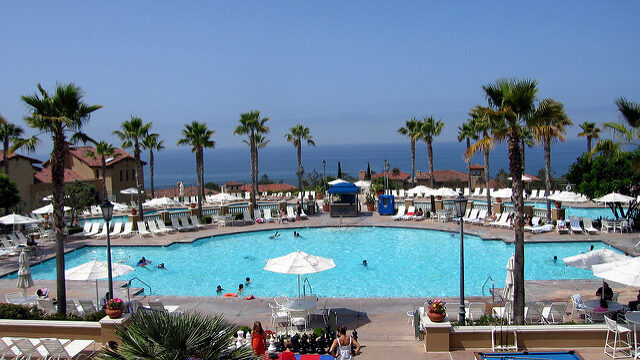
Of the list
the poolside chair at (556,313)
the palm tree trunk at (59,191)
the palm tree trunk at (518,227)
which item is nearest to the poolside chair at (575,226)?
the poolside chair at (556,313)

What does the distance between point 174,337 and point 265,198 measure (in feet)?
117

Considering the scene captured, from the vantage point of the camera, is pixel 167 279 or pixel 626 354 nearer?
pixel 626 354

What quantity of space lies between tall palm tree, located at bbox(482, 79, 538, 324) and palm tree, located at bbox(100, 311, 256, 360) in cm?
644

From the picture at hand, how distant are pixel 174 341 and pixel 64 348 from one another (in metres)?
4.73

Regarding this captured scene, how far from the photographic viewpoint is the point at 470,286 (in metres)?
16.8

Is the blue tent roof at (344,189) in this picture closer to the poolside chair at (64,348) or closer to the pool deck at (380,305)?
the pool deck at (380,305)

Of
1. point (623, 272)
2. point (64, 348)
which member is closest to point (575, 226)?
point (623, 272)

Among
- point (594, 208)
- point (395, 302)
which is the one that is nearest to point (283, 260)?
point (395, 302)

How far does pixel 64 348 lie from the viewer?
31.2 ft

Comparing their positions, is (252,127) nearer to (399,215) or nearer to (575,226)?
(399,215)

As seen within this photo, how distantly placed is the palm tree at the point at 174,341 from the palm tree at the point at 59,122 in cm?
670

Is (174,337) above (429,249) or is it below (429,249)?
above

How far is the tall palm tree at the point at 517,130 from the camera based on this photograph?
1042 cm

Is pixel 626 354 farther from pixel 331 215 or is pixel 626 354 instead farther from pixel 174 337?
pixel 331 215
